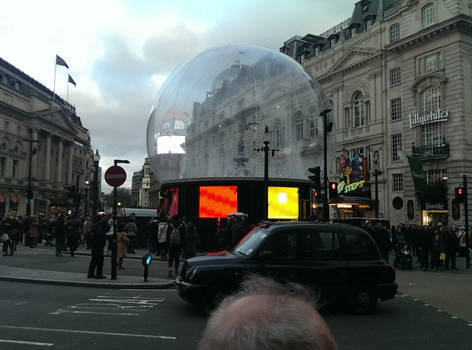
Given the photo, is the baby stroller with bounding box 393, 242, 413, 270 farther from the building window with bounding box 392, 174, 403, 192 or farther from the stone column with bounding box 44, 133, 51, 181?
the stone column with bounding box 44, 133, 51, 181

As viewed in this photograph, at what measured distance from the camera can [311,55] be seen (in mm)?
58094

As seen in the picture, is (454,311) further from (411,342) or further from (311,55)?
(311,55)

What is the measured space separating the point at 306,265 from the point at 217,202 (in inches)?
604

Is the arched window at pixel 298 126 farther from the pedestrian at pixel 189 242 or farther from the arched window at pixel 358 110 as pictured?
the arched window at pixel 358 110

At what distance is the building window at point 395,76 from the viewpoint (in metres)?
43.8

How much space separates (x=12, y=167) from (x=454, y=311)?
7459 centimetres

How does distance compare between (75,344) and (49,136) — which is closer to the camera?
(75,344)

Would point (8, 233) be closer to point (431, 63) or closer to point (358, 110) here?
point (431, 63)

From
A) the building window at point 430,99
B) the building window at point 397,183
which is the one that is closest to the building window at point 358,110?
the building window at point 397,183

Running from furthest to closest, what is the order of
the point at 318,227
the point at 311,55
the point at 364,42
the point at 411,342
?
the point at 311,55 → the point at 364,42 → the point at 318,227 → the point at 411,342

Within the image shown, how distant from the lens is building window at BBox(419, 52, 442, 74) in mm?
39469

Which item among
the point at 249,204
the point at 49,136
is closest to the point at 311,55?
the point at 249,204

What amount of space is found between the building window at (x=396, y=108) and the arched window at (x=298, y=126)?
2412cm

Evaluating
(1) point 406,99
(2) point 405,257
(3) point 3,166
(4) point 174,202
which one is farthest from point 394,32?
(3) point 3,166
